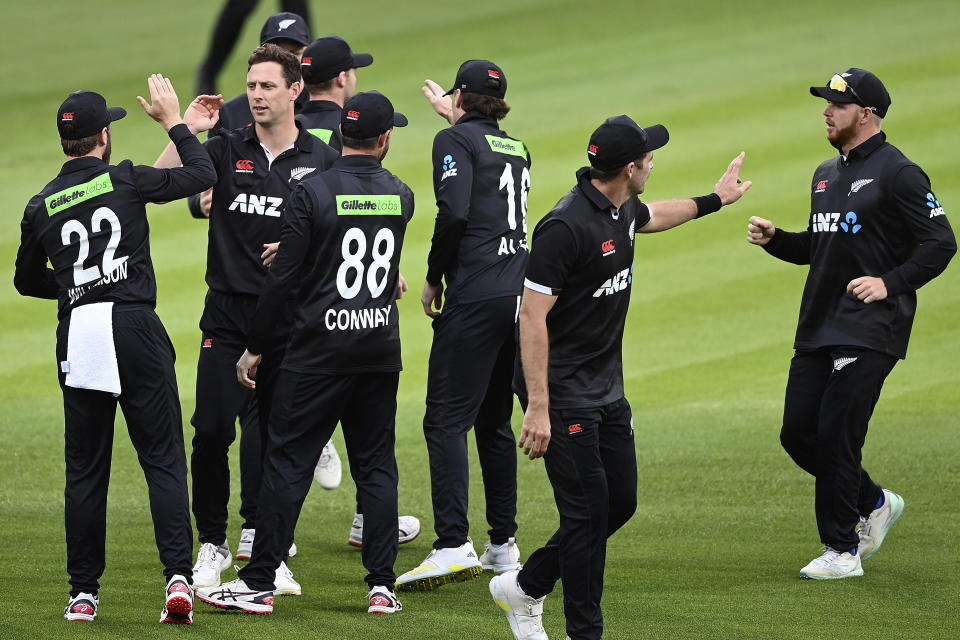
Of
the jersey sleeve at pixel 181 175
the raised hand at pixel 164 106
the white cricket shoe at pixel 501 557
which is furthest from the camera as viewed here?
the white cricket shoe at pixel 501 557

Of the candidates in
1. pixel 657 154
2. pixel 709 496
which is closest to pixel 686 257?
pixel 657 154

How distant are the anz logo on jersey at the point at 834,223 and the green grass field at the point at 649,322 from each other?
1.66 meters

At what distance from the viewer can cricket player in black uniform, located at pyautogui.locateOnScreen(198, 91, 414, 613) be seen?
6102 millimetres

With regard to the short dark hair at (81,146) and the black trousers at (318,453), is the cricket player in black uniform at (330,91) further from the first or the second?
the short dark hair at (81,146)

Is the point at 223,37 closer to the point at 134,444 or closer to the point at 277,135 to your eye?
the point at 277,135

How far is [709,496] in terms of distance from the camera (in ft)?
27.8

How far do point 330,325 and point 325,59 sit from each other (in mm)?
1823

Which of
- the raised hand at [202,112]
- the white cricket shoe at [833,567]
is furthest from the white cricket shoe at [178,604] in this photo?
the white cricket shoe at [833,567]

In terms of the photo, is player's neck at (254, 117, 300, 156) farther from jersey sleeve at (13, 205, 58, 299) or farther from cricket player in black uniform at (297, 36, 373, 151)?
jersey sleeve at (13, 205, 58, 299)

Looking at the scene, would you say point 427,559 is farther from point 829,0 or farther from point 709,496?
point 829,0

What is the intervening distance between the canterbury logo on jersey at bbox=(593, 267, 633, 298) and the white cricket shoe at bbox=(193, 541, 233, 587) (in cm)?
251

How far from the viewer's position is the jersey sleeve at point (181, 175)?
603 centimetres

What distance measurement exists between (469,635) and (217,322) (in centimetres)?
208

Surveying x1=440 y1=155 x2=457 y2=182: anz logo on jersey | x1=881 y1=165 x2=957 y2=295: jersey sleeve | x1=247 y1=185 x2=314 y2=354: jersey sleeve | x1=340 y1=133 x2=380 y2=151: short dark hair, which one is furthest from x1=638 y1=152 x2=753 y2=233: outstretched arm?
x1=247 y1=185 x2=314 y2=354: jersey sleeve
